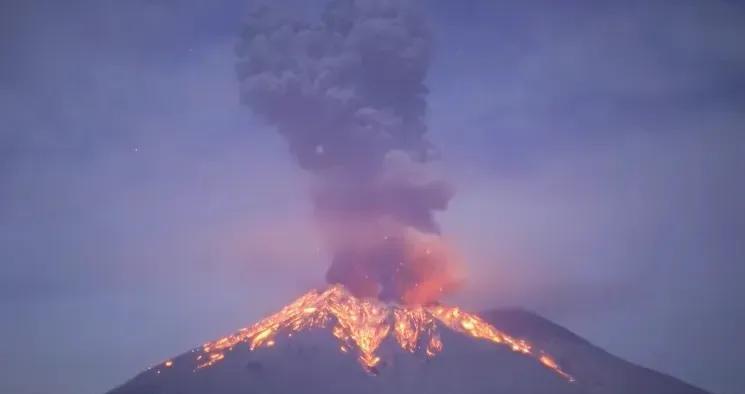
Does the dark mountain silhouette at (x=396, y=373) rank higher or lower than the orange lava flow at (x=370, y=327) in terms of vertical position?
lower

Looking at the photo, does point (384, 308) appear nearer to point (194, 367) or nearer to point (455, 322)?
point (455, 322)

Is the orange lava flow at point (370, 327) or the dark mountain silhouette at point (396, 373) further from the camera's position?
the orange lava flow at point (370, 327)

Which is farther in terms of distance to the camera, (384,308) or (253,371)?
(384,308)

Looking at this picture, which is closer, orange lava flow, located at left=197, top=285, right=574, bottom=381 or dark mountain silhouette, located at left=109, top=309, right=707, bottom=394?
dark mountain silhouette, located at left=109, top=309, right=707, bottom=394

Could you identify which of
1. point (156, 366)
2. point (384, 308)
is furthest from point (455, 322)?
point (156, 366)

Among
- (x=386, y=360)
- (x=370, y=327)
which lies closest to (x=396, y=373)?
(x=386, y=360)
